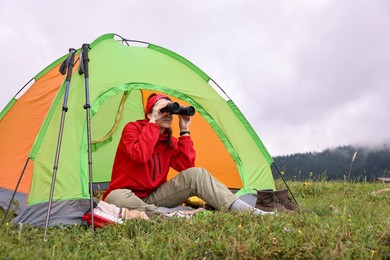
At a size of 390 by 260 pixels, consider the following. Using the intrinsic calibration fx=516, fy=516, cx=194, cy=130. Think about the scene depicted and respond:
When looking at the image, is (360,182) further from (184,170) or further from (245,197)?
(184,170)

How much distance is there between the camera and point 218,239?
342 centimetres

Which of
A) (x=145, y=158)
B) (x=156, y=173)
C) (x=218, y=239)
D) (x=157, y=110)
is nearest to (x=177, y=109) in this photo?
(x=157, y=110)

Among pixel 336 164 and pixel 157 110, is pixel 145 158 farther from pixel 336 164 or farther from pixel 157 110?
pixel 336 164

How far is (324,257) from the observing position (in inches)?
127

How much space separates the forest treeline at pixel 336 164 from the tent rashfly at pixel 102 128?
2.43ft

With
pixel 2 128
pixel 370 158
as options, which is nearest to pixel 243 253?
pixel 2 128

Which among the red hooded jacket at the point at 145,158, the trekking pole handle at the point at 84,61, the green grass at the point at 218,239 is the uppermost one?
the trekking pole handle at the point at 84,61

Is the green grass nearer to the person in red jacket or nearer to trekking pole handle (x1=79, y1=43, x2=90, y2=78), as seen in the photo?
the person in red jacket

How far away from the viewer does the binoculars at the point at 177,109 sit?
5.07 m

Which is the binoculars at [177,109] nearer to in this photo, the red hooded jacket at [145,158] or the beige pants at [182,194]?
the red hooded jacket at [145,158]

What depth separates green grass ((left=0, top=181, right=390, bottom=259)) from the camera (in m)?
3.31

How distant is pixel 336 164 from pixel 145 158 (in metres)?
66.8

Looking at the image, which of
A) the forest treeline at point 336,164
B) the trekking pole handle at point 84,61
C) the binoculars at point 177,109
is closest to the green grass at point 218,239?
the binoculars at point 177,109

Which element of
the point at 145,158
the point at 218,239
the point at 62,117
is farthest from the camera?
the point at 145,158
